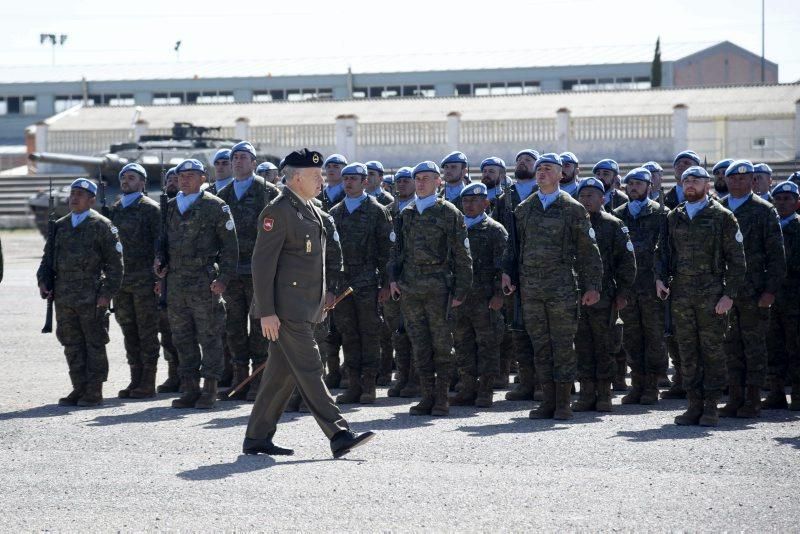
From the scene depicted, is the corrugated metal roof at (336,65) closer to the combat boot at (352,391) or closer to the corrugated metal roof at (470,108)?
the corrugated metal roof at (470,108)

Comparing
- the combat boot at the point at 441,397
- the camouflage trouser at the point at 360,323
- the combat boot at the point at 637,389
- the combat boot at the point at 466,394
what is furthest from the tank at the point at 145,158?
the combat boot at the point at 441,397

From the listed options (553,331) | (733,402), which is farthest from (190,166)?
(733,402)

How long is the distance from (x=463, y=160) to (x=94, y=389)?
403 cm

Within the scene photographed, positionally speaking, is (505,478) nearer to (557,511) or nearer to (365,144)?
(557,511)

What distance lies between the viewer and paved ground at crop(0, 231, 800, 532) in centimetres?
735

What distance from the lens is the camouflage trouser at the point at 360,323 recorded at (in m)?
12.5

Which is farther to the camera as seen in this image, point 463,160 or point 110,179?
point 110,179

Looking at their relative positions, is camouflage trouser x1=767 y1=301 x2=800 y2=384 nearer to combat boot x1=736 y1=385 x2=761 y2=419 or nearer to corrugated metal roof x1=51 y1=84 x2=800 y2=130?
combat boot x1=736 y1=385 x2=761 y2=419

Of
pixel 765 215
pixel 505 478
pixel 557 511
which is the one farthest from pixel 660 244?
pixel 557 511

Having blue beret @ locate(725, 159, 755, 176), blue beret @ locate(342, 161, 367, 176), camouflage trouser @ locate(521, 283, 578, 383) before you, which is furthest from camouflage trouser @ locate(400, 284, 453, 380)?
blue beret @ locate(725, 159, 755, 176)

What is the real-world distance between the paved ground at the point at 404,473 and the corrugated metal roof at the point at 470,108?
31604mm

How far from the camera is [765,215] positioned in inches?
443

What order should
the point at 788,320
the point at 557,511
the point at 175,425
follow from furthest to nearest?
the point at 788,320 → the point at 175,425 → the point at 557,511

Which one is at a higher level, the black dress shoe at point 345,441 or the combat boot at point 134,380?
the black dress shoe at point 345,441
